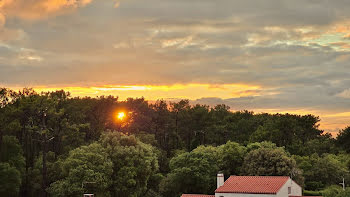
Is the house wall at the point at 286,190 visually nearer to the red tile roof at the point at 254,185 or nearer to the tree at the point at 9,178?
the red tile roof at the point at 254,185

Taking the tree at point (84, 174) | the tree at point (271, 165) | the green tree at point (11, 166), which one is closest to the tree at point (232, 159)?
the tree at point (271, 165)

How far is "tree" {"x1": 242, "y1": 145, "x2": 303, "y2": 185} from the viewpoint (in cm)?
6481

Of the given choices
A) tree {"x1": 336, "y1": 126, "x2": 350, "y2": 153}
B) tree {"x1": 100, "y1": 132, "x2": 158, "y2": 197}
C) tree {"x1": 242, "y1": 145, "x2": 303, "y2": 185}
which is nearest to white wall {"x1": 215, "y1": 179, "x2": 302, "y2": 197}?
tree {"x1": 242, "y1": 145, "x2": 303, "y2": 185}

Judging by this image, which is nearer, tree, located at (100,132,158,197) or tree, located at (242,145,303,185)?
tree, located at (100,132,158,197)

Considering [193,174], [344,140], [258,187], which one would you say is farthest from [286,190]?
[344,140]

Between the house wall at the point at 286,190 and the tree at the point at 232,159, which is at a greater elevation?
the tree at the point at 232,159

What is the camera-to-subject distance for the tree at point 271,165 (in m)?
64.8

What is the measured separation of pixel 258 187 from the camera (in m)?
53.0

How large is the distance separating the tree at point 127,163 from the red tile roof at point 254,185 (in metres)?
13.9

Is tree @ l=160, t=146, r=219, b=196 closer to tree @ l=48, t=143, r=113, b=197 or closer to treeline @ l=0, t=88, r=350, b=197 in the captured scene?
treeline @ l=0, t=88, r=350, b=197

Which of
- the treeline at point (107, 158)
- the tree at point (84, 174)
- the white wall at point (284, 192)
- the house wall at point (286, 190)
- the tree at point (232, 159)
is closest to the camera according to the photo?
the white wall at point (284, 192)

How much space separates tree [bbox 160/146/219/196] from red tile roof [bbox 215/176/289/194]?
11.6 m

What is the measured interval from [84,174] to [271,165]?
2394 cm

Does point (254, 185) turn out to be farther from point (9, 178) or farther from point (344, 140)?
point (344, 140)
